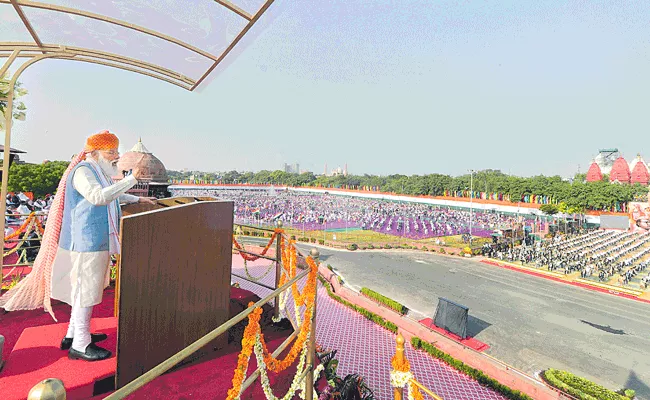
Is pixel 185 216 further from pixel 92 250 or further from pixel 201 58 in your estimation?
pixel 201 58

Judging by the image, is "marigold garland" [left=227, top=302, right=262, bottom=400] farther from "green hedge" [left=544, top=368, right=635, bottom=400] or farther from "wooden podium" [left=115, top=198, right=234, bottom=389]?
"green hedge" [left=544, top=368, right=635, bottom=400]

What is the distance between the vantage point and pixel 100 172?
110 inches

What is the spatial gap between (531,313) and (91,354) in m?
17.3

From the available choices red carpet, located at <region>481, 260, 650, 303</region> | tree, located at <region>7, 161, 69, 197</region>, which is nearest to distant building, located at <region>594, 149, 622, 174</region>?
red carpet, located at <region>481, 260, 650, 303</region>

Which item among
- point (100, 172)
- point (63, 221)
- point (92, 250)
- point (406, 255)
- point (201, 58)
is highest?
point (201, 58)

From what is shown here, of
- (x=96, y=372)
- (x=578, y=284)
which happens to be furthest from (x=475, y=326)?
(x=96, y=372)

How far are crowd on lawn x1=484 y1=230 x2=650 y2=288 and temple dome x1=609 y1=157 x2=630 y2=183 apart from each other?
4327 cm

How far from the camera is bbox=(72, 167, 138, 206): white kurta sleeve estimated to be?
101 inches

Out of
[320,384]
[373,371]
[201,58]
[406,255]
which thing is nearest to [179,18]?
[201,58]

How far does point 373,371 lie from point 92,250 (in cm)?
742

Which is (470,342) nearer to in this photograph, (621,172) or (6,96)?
(6,96)

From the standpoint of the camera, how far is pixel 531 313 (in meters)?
14.9

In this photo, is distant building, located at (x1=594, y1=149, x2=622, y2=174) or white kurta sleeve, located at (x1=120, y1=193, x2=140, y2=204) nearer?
white kurta sleeve, located at (x1=120, y1=193, x2=140, y2=204)

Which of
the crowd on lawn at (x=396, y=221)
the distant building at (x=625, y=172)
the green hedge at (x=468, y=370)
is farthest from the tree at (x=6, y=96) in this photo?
the distant building at (x=625, y=172)
